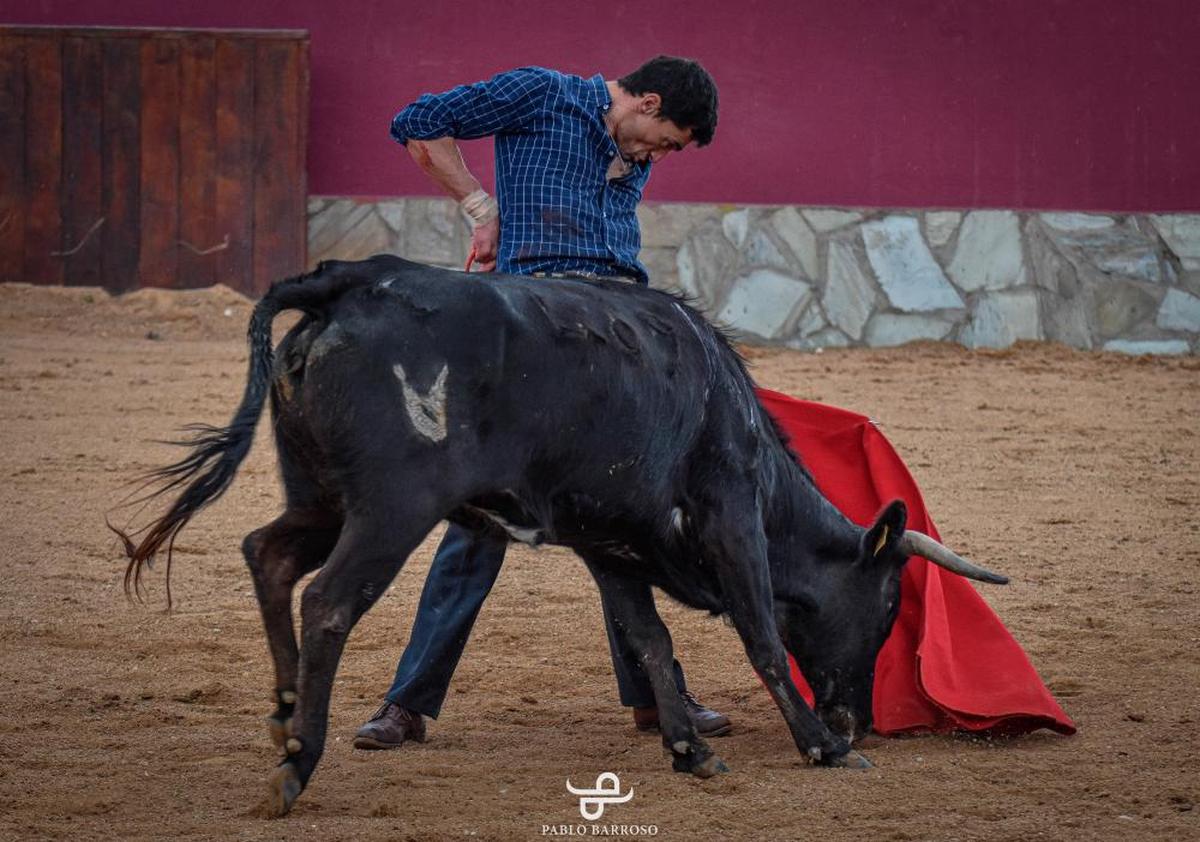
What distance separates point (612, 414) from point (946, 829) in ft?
4.00

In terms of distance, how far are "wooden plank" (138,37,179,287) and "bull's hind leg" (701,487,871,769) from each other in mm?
8625

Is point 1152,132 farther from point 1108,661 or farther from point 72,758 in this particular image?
point 72,758

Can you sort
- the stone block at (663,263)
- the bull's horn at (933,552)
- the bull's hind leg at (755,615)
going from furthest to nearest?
the stone block at (663,263)
the bull's horn at (933,552)
the bull's hind leg at (755,615)

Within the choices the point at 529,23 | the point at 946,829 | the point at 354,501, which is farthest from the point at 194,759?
the point at 529,23

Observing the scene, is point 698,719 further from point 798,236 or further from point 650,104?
point 798,236

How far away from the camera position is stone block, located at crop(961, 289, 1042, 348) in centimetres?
1216

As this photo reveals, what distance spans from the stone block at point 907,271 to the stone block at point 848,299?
0.40ft

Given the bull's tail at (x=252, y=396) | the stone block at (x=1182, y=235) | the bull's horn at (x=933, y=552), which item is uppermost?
the bull's tail at (x=252, y=396)

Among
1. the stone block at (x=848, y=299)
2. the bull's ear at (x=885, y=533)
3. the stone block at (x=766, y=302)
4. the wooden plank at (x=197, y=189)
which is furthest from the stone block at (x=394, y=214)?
the bull's ear at (x=885, y=533)

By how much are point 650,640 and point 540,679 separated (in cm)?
79

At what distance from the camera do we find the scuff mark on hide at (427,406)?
354cm

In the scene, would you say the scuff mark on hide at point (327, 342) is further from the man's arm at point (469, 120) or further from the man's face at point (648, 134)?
the man's face at point (648, 134)

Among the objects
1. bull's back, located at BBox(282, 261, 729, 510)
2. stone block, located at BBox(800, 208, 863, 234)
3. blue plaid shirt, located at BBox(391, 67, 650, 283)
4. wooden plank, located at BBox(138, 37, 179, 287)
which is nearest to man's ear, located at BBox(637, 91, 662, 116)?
blue plaid shirt, located at BBox(391, 67, 650, 283)

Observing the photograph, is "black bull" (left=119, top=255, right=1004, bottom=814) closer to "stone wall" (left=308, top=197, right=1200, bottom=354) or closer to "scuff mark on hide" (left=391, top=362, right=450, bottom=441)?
"scuff mark on hide" (left=391, top=362, right=450, bottom=441)
